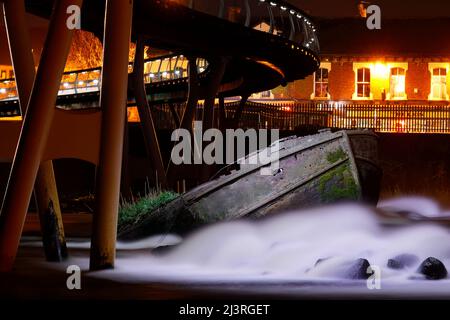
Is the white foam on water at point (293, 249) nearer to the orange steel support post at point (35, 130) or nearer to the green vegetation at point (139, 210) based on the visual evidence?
the orange steel support post at point (35, 130)

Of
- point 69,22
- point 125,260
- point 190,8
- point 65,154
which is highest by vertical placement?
point 190,8

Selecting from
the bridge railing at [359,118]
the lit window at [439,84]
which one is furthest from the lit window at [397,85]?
the bridge railing at [359,118]

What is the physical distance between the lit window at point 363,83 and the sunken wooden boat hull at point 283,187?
41.9 metres

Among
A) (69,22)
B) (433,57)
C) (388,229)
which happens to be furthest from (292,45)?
(433,57)

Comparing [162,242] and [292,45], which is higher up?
[292,45]

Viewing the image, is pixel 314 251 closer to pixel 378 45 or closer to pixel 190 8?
pixel 190 8

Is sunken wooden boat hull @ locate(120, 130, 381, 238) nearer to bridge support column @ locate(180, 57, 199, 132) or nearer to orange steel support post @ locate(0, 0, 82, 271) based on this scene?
orange steel support post @ locate(0, 0, 82, 271)

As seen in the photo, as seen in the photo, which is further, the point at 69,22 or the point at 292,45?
the point at 292,45

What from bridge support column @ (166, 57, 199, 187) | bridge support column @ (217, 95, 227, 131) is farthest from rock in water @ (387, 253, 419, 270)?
bridge support column @ (217, 95, 227, 131)

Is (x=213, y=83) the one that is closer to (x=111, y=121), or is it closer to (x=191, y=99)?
(x=191, y=99)

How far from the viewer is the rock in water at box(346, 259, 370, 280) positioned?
38.9 feet

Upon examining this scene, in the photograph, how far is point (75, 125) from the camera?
12.0m
